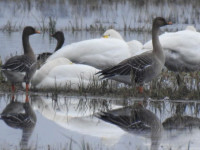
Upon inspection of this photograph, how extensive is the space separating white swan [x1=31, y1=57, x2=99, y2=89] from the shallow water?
0.59 m

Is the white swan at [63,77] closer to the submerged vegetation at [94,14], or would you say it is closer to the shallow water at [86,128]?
the shallow water at [86,128]

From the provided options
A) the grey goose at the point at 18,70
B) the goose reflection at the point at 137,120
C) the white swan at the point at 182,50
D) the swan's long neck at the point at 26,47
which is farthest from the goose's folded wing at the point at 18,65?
the white swan at the point at 182,50

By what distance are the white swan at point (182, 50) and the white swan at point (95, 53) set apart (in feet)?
1.90

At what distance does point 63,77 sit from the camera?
9.56 m

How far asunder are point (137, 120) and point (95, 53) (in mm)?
4478

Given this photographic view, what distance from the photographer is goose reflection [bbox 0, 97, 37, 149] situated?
21.0 feet

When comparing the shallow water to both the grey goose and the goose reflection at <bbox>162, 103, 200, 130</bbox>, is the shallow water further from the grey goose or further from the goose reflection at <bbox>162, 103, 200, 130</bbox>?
the grey goose

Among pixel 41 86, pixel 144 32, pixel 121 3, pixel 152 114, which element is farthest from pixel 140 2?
pixel 152 114

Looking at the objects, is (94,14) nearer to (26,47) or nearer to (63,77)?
(26,47)

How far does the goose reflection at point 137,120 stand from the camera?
6.41 meters

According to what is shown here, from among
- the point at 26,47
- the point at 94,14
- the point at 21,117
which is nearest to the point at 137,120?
the point at 21,117

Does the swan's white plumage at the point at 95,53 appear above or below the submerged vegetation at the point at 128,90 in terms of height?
above

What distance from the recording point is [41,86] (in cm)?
966

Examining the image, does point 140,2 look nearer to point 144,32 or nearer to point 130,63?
point 144,32
